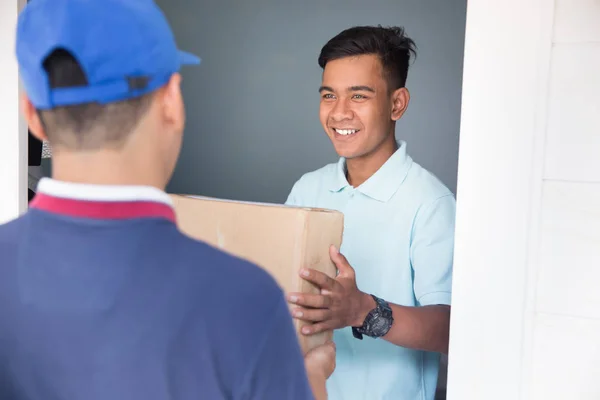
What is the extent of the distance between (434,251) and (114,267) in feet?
3.15

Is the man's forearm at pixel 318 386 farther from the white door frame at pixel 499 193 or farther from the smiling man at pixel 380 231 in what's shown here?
the white door frame at pixel 499 193

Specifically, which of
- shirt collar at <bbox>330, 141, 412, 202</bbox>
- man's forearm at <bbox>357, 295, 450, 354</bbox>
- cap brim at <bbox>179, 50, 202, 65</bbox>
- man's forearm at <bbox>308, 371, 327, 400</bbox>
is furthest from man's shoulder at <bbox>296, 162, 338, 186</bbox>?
cap brim at <bbox>179, 50, 202, 65</bbox>

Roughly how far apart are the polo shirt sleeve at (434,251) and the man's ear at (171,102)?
0.89 m

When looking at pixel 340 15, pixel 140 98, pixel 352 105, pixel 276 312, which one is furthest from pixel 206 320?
pixel 340 15

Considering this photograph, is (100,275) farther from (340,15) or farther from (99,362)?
(340,15)

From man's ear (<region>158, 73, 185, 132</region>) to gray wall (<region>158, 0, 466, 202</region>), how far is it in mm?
3053

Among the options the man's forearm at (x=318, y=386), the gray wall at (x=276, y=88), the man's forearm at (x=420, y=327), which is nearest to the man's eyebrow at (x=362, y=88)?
the man's forearm at (x=420, y=327)

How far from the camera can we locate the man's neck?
5.38 ft

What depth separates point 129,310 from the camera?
0.53 metres

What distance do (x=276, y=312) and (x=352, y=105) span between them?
1133 millimetres

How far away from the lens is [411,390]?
1457 mm

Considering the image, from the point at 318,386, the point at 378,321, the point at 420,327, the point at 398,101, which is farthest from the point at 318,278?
the point at 398,101

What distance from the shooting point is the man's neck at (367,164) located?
164 cm

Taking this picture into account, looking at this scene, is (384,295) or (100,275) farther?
(384,295)
